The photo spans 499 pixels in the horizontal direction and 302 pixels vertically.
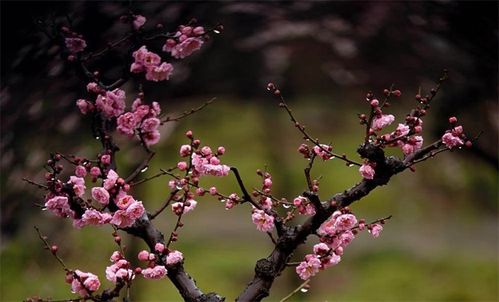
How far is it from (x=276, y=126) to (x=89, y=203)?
13.8ft

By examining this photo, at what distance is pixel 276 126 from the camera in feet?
17.6

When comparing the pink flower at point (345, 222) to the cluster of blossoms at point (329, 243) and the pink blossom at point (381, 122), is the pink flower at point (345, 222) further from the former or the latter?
the pink blossom at point (381, 122)

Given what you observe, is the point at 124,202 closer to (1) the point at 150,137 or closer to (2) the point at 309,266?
(1) the point at 150,137

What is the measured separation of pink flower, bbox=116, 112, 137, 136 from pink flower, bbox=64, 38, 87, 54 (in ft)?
0.47

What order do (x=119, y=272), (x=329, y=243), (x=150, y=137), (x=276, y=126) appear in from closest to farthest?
(x=119, y=272) → (x=329, y=243) → (x=150, y=137) → (x=276, y=126)

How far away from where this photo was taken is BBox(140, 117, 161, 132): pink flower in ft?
4.34

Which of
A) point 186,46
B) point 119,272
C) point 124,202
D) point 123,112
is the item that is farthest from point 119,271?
point 186,46

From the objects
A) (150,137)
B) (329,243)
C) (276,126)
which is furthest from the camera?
(276,126)

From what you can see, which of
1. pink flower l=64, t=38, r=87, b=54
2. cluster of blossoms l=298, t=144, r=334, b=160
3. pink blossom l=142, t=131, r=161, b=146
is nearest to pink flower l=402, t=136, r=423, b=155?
cluster of blossoms l=298, t=144, r=334, b=160

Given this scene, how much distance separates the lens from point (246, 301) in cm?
123

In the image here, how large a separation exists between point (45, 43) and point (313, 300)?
346 centimetres

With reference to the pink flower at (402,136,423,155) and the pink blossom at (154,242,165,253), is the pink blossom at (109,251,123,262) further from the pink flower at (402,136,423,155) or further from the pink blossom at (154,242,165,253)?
the pink flower at (402,136,423,155)

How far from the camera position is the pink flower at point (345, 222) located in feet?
3.84

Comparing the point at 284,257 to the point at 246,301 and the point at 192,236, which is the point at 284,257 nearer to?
the point at 246,301
